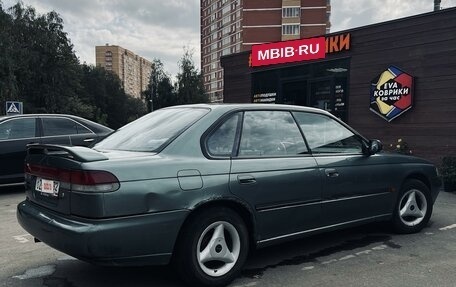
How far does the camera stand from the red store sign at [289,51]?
12750mm

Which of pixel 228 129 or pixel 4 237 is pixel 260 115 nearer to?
pixel 228 129

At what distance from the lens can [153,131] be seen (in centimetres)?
405

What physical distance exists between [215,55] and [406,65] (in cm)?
10573

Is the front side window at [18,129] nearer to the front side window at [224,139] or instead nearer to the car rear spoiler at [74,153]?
the car rear spoiler at [74,153]

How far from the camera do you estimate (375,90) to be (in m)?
11.4

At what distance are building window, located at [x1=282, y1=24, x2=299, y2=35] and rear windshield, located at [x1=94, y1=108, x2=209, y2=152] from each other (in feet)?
Result: 287

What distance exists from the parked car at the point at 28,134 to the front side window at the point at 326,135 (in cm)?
459

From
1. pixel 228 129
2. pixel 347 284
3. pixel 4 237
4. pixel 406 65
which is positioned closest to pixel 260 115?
pixel 228 129

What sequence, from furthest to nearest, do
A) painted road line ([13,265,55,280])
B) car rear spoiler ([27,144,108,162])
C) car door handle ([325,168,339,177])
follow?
car door handle ([325,168,339,177])
painted road line ([13,265,55,280])
car rear spoiler ([27,144,108,162])

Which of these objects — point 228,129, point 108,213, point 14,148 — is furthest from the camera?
point 14,148

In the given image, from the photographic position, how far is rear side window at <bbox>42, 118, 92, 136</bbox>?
857 centimetres

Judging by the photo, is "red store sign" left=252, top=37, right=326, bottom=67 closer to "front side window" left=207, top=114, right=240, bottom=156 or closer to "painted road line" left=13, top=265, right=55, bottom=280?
"front side window" left=207, top=114, right=240, bottom=156

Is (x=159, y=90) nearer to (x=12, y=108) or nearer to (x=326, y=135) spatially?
(x=12, y=108)

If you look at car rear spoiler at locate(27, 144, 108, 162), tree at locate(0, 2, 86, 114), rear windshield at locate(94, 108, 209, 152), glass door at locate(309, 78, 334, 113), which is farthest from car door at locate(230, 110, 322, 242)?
tree at locate(0, 2, 86, 114)
